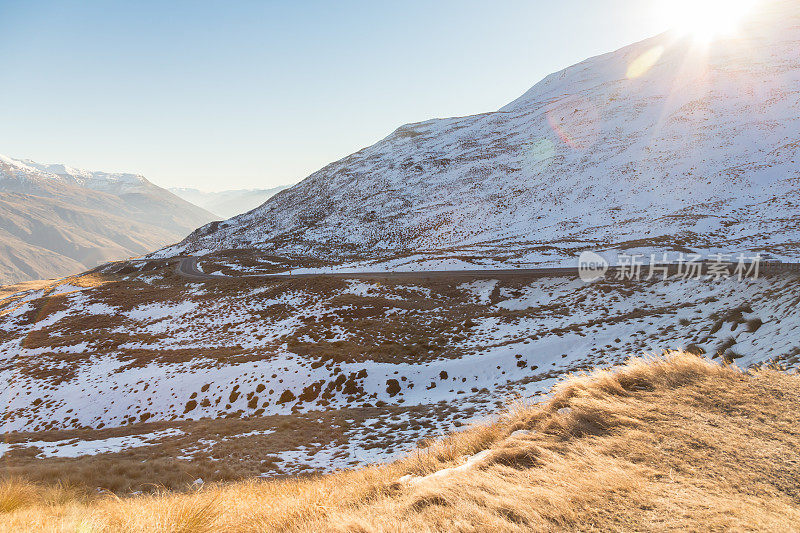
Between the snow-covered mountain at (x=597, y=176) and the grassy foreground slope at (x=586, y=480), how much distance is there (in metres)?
33.7

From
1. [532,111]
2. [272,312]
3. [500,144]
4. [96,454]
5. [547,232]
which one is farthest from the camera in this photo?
[532,111]

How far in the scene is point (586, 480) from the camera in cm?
333

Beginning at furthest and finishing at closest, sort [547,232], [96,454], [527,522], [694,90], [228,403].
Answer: [694,90] → [547,232] → [228,403] → [96,454] → [527,522]

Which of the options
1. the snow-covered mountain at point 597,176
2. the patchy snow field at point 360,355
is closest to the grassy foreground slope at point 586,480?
the patchy snow field at point 360,355

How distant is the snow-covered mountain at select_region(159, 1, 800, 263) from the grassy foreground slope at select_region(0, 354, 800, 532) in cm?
3366

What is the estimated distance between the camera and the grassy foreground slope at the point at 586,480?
2932mm

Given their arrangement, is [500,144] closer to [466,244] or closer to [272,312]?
[466,244]

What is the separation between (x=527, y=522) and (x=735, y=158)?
76.2 metres

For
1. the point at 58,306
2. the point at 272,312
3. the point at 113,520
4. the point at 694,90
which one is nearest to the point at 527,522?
the point at 113,520

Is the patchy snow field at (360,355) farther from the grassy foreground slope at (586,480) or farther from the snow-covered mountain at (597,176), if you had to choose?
the snow-covered mountain at (597,176)

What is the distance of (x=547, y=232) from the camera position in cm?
5178

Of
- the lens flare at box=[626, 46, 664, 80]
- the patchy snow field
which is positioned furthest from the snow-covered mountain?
the patchy snow field

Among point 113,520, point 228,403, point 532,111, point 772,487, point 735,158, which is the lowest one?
point 228,403

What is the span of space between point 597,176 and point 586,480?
7170cm
